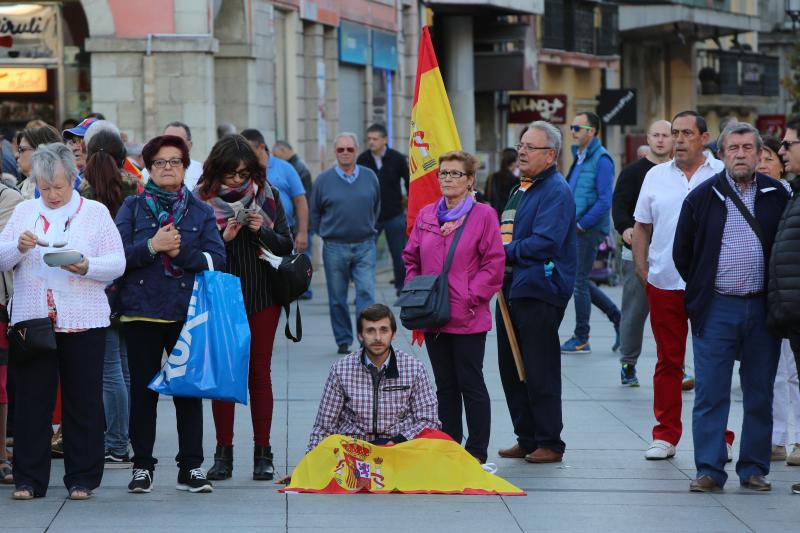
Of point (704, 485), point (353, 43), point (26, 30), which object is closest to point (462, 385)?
point (704, 485)

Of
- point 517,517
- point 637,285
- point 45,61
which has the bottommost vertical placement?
point 517,517

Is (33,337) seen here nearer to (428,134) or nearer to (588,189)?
(428,134)

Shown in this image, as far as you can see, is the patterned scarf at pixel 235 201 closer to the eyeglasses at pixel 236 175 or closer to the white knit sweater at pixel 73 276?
the eyeglasses at pixel 236 175

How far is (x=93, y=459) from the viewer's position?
28.1 feet

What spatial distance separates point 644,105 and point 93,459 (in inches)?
1616

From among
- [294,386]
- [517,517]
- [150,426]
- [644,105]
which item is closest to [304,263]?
[150,426]

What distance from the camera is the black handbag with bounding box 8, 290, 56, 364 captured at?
829cm

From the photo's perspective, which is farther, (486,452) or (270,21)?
(270,21)

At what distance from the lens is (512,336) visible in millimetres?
9789

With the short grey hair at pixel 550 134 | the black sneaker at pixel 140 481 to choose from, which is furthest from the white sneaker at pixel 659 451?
the black sneaker at pixel 140 481

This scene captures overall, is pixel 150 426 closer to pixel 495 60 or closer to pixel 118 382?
pixel 118 382

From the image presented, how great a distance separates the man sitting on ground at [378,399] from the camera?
8.93 m

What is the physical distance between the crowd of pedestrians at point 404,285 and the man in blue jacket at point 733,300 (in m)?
0.01

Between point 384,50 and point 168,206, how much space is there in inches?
852
